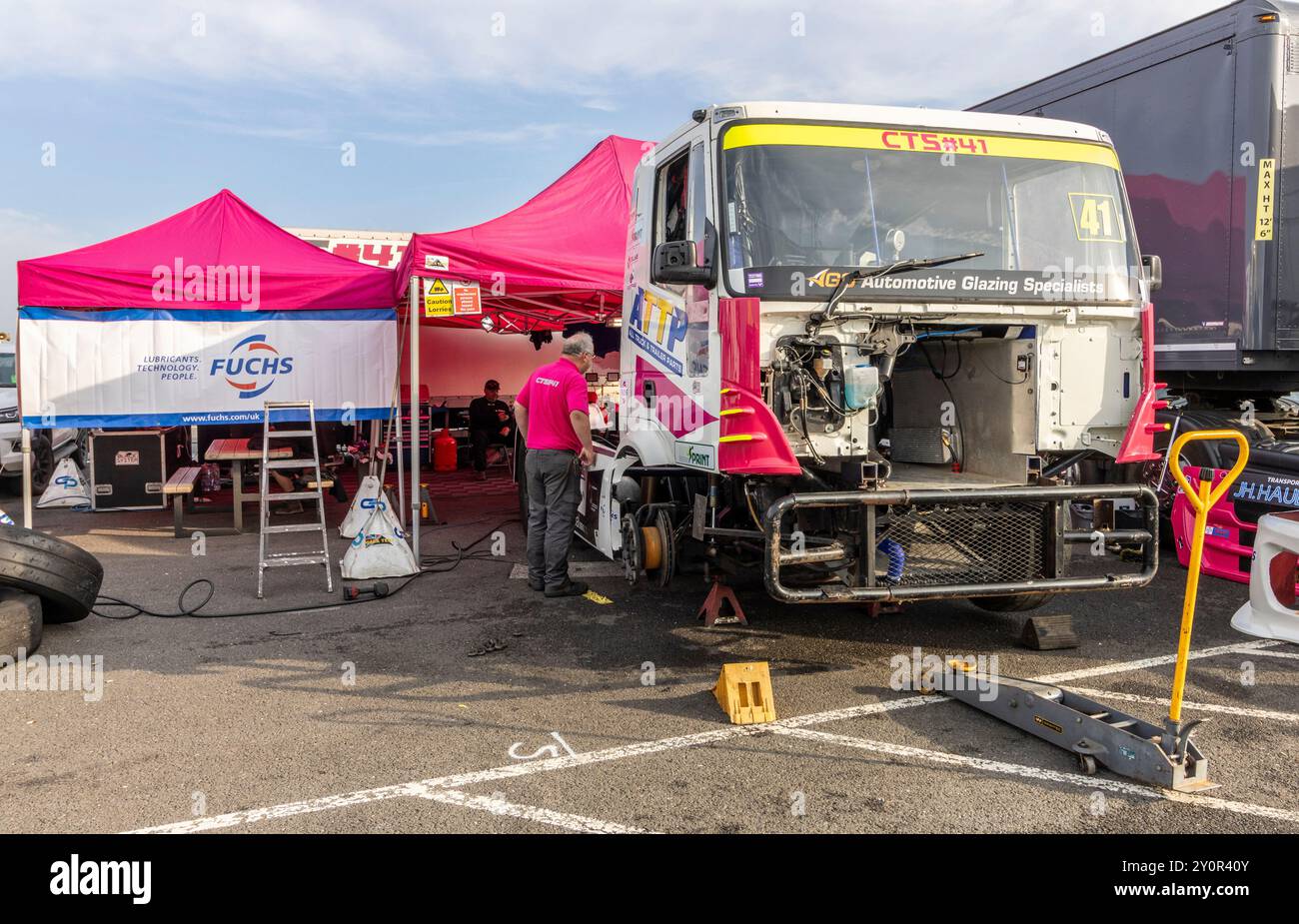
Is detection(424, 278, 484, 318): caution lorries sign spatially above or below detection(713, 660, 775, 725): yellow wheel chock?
above

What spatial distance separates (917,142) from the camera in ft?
17.0

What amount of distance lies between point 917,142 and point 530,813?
3876 millimetres

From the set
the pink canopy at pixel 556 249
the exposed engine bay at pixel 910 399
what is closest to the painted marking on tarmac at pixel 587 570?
the pink canopy at pixel 556 249

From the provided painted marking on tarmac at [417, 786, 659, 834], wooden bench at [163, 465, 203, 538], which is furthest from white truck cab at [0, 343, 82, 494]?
painted marking on tarmac at [417, 786, 659, 834]

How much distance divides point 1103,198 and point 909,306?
4.88 feet

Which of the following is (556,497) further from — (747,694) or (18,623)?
(18,623)

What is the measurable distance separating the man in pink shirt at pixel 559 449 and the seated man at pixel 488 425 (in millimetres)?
8286

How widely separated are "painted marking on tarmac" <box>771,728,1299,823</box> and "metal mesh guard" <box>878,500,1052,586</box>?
0.89 metres

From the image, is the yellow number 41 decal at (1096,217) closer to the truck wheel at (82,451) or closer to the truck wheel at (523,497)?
the truck wheel at (523,497)

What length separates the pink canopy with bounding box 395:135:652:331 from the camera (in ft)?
26.5

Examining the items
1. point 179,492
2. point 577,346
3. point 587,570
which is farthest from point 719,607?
point 179,492

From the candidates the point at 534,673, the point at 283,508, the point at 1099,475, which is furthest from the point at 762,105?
the point at 283,508

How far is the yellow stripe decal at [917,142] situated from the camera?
16.2ft

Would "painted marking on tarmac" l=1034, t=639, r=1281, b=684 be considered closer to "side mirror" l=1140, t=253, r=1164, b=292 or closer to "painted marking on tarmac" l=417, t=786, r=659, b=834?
"side mirror" l=1140, t=253, r=1164, b=292
